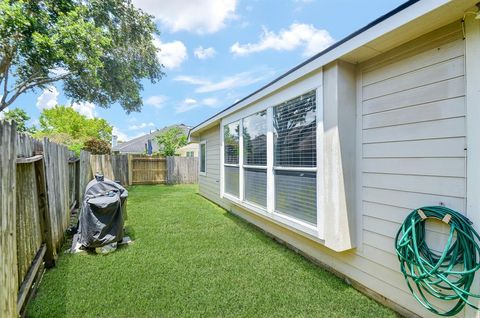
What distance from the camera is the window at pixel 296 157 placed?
3.10m

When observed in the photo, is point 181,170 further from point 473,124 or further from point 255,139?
point 473,124

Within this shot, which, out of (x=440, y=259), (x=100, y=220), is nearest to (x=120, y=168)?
(x=100, y=220)

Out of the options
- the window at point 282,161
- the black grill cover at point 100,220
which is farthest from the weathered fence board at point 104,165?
the window at point 282,161

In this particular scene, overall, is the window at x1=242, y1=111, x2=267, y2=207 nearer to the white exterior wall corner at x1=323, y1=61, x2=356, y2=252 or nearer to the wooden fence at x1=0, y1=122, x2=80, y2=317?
the white exterior wall corner at x1=323, y1=61, x2=356, y2=252

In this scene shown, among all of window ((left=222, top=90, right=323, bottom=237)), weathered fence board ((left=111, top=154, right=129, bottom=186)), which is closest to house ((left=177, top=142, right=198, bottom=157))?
weathered fence board ((left=111, top=154, right=129, bottom=186))

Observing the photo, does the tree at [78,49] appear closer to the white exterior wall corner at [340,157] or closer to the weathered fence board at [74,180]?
the weathered fence board at [74,180]

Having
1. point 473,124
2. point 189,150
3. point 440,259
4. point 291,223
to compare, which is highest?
point 189,150

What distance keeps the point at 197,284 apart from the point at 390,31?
3.26 metres

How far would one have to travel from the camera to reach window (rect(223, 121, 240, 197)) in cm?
548

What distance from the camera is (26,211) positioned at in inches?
107

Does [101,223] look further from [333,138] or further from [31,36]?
[31,36]

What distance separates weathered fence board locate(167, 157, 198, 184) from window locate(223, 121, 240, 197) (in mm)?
8063

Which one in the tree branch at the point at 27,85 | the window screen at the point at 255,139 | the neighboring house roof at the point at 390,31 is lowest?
the window screen at the point at 255,139

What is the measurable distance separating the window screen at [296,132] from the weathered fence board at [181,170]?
35.3ft
